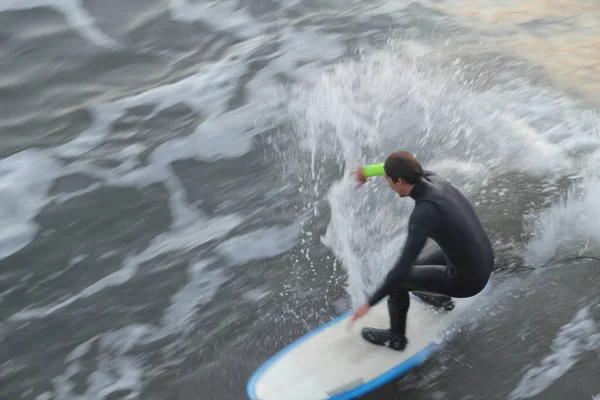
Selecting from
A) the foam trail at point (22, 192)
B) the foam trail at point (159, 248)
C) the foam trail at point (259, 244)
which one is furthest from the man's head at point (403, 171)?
the foam trail at point (22, 192)

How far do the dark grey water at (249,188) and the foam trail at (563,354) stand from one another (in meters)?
0.02

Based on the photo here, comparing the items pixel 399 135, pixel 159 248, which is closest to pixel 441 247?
pixel 159 248

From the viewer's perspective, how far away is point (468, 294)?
459 cm

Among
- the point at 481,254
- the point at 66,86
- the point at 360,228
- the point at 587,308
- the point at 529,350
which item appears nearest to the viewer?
the point at 481,254

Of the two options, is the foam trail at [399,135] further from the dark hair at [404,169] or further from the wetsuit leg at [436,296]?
the dark hair at [404,169]

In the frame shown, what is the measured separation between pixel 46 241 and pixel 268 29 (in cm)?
571

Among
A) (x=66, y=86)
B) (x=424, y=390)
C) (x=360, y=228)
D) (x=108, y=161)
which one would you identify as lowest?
(x=424, y=390)

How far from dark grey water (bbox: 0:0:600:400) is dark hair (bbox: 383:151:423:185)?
5.18 feet

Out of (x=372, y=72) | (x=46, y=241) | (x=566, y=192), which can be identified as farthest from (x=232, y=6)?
(x=566, y=192)

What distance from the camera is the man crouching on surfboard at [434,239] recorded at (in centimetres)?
412

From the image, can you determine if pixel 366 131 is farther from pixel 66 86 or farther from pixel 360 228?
pixel 66 86

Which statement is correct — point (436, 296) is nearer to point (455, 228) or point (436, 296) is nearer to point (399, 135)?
point (455, 228)

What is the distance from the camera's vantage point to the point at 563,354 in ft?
15.3

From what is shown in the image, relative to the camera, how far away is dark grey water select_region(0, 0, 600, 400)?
4941 mm
